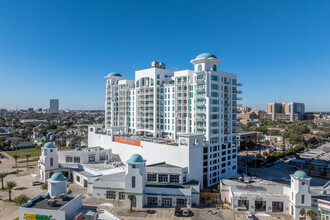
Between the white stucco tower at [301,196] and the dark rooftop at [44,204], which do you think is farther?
the white stucco tower at [301,196]

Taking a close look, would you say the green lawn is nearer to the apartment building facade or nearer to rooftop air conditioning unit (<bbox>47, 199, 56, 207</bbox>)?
the apartment building facade

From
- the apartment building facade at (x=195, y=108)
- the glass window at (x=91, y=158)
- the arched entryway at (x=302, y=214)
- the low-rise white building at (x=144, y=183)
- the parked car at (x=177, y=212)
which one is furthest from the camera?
the glass window at (x=91, y=158)

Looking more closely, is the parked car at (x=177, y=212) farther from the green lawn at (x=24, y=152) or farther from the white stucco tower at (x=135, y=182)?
the green lawn at (x=24, y=152)

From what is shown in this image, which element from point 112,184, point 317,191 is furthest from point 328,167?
point 112,184

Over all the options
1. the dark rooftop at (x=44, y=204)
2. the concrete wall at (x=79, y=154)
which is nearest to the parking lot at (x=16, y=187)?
the dark rooftop at (x=44, y=204)

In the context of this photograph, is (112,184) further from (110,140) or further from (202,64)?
(202,64)

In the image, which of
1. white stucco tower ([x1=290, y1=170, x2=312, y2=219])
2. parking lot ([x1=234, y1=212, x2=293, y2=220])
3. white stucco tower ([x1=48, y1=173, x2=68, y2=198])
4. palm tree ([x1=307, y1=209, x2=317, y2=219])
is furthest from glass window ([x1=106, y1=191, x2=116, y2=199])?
palm tree ([x1=307, y1=209, x2=317, y2=219])
